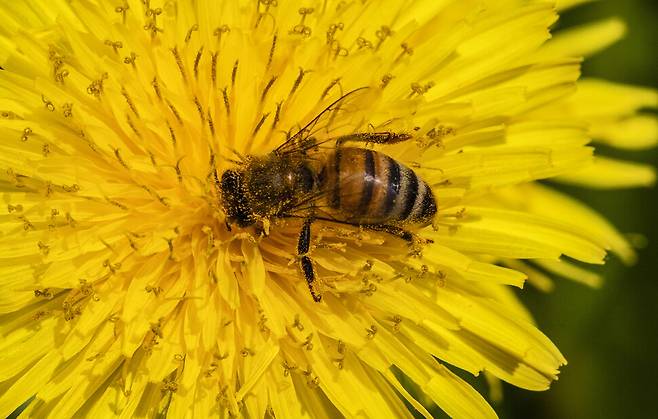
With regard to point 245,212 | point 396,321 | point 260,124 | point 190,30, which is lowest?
point 396,321

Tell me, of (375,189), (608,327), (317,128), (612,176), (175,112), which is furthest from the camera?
(608,327)

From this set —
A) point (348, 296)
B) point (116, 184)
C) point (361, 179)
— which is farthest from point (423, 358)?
point (116, 184)

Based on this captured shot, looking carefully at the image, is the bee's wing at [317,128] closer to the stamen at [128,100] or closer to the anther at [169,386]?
the stamen at [128,100]

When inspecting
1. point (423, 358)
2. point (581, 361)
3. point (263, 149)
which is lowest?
point (581, 361)

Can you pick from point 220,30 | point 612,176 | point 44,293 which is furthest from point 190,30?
point 612,176

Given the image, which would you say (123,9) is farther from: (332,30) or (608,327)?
(608,327)

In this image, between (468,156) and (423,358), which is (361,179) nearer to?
(468,156)
